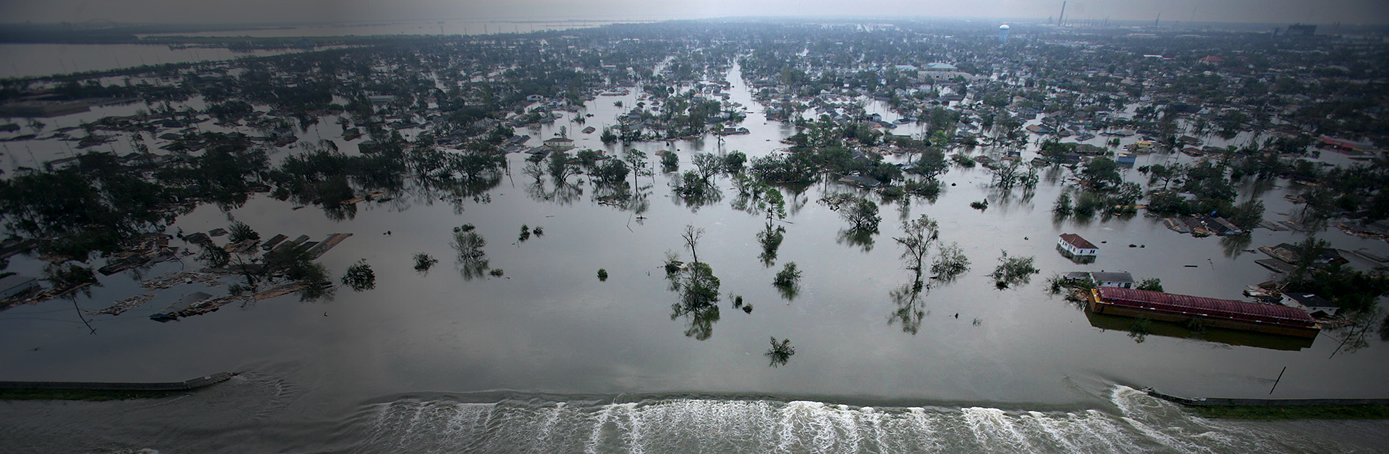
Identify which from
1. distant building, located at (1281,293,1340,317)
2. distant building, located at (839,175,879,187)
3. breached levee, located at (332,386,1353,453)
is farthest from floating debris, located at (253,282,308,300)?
distant building, located at (1281,293,1340,317)

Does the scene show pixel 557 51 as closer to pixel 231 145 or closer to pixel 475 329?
pixel 231 145

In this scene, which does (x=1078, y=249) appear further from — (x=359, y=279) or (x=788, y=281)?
(x=359, y=279)

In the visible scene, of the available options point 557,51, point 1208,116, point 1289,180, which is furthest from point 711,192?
point 557,51

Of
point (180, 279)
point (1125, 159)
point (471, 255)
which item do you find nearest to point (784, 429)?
point (471, 255)

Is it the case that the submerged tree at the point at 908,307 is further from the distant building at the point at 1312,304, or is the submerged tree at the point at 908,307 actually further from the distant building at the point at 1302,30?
the distant building at the point at 1302,30

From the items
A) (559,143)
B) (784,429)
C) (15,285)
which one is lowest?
(784,429)

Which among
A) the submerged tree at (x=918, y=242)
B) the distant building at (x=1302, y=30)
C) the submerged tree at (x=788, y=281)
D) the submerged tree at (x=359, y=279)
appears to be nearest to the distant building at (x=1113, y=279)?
the submerged tree at (x=918, y=242)
